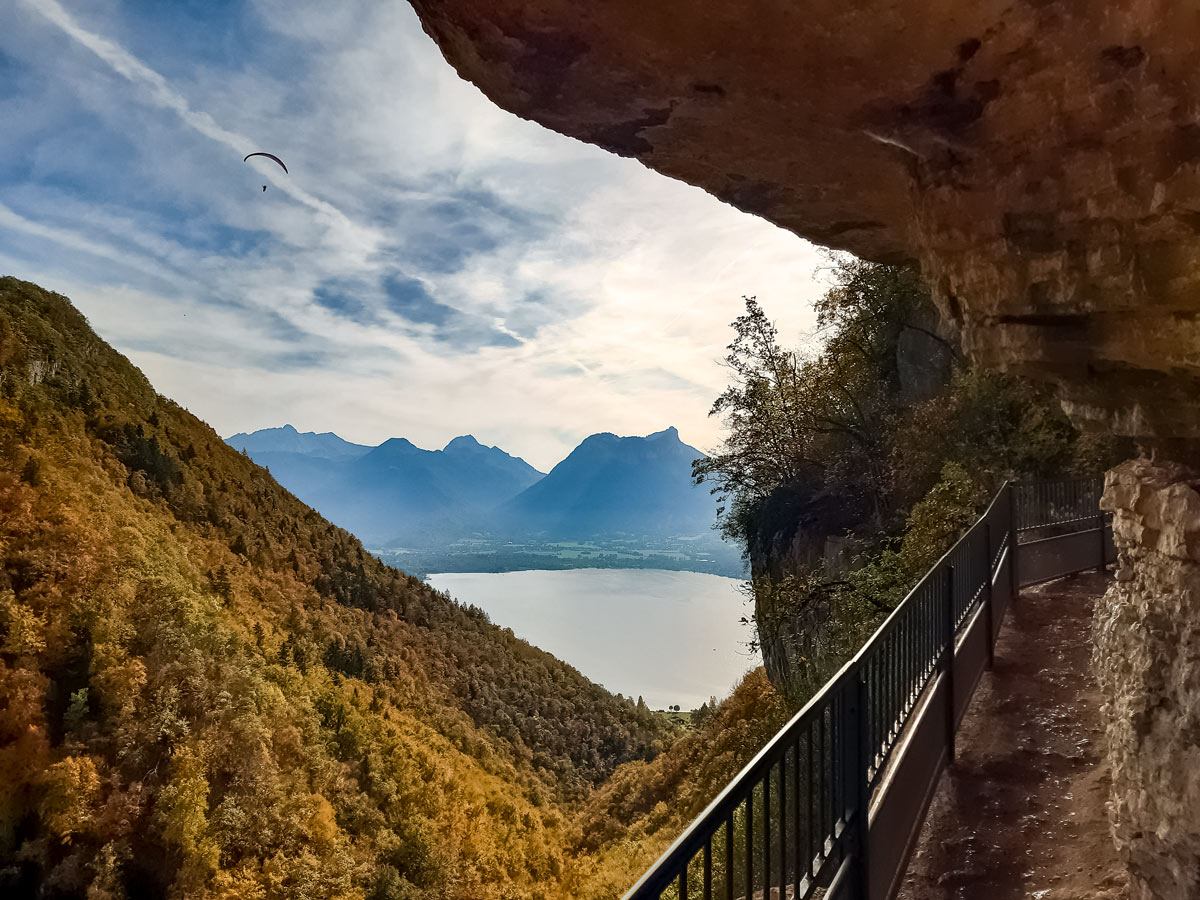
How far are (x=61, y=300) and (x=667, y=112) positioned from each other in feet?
302

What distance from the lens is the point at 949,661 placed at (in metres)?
4.79

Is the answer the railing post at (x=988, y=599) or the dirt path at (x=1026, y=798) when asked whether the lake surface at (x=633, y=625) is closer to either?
the railing post at (x=988, y=599)

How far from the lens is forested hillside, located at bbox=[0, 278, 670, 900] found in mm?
48344

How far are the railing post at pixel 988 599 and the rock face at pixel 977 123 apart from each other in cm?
297

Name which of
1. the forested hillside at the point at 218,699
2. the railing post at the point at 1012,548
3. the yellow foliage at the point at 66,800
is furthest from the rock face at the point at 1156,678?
the yellow foliage at the point at 66,800

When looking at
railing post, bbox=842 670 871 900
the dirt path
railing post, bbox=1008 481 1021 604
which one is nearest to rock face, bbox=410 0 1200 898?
the dirt path

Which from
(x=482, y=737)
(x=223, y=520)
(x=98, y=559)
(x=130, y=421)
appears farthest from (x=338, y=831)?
(x=130, y=421)

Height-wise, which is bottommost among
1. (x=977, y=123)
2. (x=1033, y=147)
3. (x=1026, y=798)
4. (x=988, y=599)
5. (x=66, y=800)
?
(x=66, y=800)

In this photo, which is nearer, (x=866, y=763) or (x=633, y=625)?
(x=866, y=763)

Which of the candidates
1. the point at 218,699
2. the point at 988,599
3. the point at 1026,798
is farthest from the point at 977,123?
the point at 218,699

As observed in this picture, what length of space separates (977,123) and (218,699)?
61588 mm

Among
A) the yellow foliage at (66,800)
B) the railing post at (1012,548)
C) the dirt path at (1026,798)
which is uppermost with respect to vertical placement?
the railing post at (1012,548)

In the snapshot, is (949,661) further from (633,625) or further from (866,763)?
(633,625)

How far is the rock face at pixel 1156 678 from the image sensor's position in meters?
2.69
